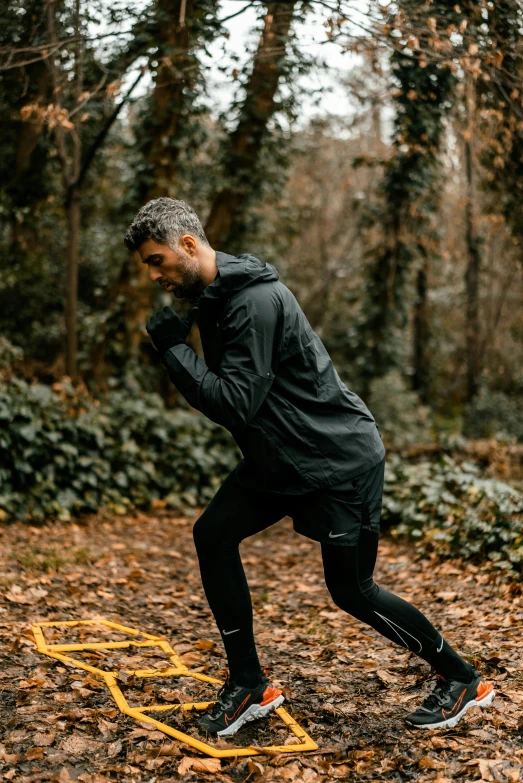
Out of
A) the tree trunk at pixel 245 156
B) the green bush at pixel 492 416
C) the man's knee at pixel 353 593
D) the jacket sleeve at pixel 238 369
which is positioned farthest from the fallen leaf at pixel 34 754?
the green bush at pixel 492 416

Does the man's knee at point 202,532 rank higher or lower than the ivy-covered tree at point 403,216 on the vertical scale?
higher

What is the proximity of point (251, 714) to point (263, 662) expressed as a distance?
1.04 meters

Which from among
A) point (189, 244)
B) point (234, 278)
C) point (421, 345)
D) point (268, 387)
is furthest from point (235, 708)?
point (421, 345)

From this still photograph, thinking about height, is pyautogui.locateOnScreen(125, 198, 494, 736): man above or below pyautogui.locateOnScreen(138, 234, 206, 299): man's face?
below

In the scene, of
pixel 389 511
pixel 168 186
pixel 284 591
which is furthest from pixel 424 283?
pixel 284 591

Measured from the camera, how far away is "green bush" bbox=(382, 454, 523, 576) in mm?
5875

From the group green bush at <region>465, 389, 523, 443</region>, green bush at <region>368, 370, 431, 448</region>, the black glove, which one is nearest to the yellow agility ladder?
the black glove

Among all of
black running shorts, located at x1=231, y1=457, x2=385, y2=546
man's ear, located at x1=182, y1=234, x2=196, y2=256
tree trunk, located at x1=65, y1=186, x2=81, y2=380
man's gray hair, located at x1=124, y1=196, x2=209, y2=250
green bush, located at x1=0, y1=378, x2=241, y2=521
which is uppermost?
man's gray hair, located at x1=124, y1=196, x2=209, y2=250

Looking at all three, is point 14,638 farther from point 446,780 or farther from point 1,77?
point 1,77

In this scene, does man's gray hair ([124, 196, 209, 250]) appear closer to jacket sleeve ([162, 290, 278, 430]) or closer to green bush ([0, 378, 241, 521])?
Result: jacket sleeve ([162, 290, 278, 430])

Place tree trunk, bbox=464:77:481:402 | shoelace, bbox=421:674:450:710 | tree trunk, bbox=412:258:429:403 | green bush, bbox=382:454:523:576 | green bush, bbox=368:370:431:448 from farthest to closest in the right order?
tree trunk, bbox=412:258:429:403
tree trunk, bbox=464:77:481:402
green bush, bbox=368:370:431:448
green bush, bbox=382:454:523:576
shoelace, bbox=421:674:450:710

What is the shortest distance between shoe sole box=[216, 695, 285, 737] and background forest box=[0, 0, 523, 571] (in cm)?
280

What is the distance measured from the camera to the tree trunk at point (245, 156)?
9758 millimetres

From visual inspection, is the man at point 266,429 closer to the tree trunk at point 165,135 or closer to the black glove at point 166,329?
the black glove at point 166,329
